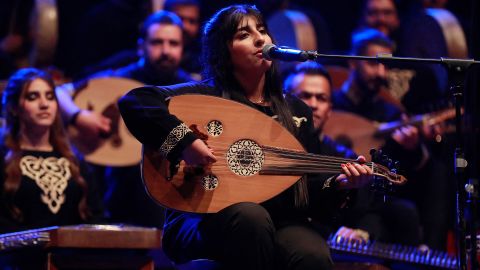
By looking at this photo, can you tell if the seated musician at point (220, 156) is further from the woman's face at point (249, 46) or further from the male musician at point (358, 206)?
the male musician at point (358, 206)

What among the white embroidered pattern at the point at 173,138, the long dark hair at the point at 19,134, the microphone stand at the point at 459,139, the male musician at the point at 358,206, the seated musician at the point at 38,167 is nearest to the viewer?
the microphone stand at the point at 459,139

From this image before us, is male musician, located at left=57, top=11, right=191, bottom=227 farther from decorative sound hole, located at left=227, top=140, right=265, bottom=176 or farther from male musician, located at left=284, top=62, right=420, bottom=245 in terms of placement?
decorative sound hole, located at left=227, top=140, right=265, bottom=176

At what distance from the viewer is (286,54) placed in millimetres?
3422

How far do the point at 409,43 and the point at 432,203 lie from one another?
1.47 meters

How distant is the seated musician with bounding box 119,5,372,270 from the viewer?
3387mm

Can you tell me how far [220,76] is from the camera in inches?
153

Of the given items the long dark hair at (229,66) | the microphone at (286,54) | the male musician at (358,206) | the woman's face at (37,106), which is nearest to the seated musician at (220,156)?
the long dark hair at (229,66)

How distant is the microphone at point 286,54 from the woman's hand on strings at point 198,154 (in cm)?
47

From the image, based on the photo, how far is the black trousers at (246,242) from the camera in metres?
3.35

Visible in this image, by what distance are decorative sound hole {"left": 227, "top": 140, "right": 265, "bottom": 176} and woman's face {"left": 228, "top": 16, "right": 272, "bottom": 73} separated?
0.37 metres

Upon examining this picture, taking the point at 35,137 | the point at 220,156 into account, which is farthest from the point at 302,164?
the point at 35,137

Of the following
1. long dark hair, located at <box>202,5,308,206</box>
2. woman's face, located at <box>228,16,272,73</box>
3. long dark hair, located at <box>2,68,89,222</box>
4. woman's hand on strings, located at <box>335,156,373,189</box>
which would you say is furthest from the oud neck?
long dark hair, located at <box>2,68,89,222</box>

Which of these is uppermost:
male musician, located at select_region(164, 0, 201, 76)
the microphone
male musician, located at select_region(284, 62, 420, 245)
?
male musician, located at select_region(164, 0, 201, 76)

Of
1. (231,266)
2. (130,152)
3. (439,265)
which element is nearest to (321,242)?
(231,266)
